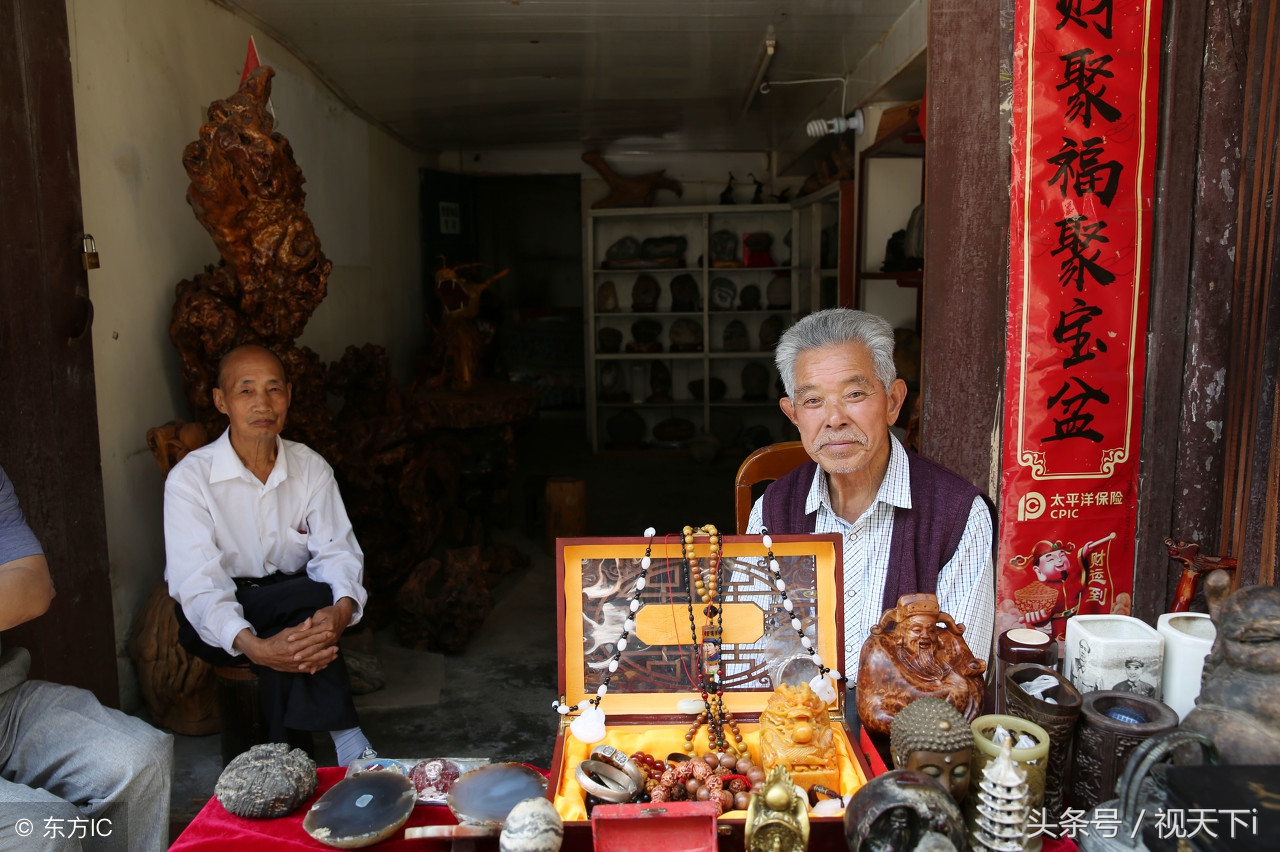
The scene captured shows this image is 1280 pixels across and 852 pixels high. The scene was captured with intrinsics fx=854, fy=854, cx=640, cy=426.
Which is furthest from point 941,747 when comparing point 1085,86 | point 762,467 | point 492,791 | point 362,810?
point 1085,86

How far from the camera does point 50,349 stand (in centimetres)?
226

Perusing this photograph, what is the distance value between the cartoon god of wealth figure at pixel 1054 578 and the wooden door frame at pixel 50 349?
257 centimetres

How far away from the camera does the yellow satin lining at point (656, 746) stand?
1104 mm

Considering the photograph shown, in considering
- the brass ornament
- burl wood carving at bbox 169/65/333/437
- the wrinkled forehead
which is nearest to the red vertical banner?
the brass ornament

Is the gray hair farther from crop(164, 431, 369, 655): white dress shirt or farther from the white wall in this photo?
the white wall

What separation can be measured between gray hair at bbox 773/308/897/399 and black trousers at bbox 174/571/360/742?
4.92 ft

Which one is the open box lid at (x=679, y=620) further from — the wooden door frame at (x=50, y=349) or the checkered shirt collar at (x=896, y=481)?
the wooden door frame at (x=50, y=349)

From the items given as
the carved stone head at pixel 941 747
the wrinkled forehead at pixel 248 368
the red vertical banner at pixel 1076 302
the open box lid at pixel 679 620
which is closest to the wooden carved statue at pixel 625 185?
the wrinkled forehead at pixel 248 368

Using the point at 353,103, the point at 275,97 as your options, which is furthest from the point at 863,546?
the point at 353,103

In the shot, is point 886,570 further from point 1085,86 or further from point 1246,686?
point 1085,86

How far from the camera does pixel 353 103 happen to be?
5109 millimetres

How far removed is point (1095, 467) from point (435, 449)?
10.7ft

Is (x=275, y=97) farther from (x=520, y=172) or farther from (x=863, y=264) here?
(x=520, y=172)

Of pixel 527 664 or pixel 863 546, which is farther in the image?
pixel 527 664
